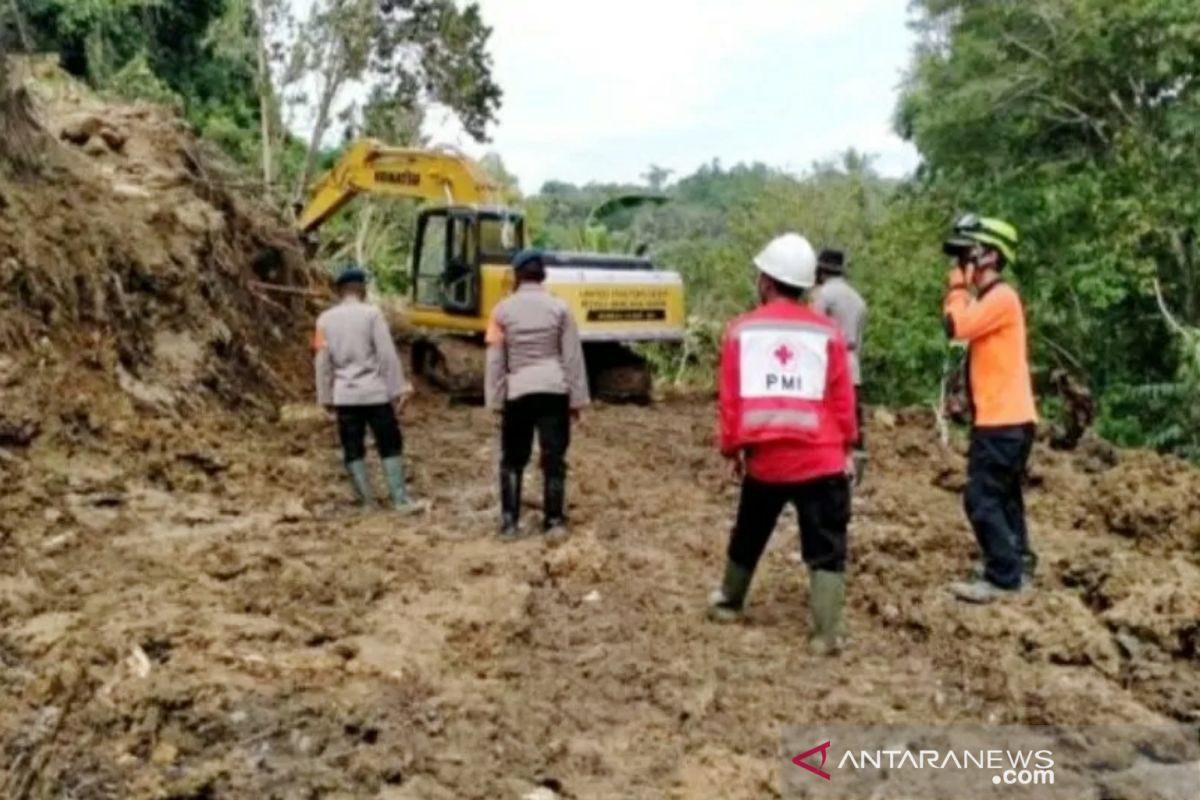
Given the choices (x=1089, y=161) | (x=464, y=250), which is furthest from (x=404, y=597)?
(x=1089, y=161)

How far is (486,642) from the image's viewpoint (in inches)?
236

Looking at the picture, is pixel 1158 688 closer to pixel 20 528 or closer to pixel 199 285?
pixel 20 528

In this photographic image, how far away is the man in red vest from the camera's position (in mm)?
5672

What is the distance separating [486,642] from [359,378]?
3208mm

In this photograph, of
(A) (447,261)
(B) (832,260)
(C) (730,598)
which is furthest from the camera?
(A) (447,261)

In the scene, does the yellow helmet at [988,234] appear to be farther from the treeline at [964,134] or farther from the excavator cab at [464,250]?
the treeline at [964,134]

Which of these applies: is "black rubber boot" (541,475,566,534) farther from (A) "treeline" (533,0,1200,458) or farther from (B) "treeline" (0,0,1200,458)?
(A) "treeline" (533,0,1200,458)

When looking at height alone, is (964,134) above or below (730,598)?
above

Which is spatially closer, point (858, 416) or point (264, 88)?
point (858, 416)

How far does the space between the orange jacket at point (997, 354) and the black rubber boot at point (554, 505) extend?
258 cm

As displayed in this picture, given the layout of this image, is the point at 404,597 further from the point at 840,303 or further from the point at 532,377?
the point at 840,303

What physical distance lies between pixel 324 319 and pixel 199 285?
141 inches

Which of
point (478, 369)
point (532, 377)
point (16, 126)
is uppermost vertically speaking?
point (16, 126)

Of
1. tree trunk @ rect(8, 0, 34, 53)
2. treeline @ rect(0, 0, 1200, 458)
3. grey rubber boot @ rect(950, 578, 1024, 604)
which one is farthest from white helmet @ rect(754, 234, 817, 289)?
treeline @ rect(0, 0, 1200, 458)
